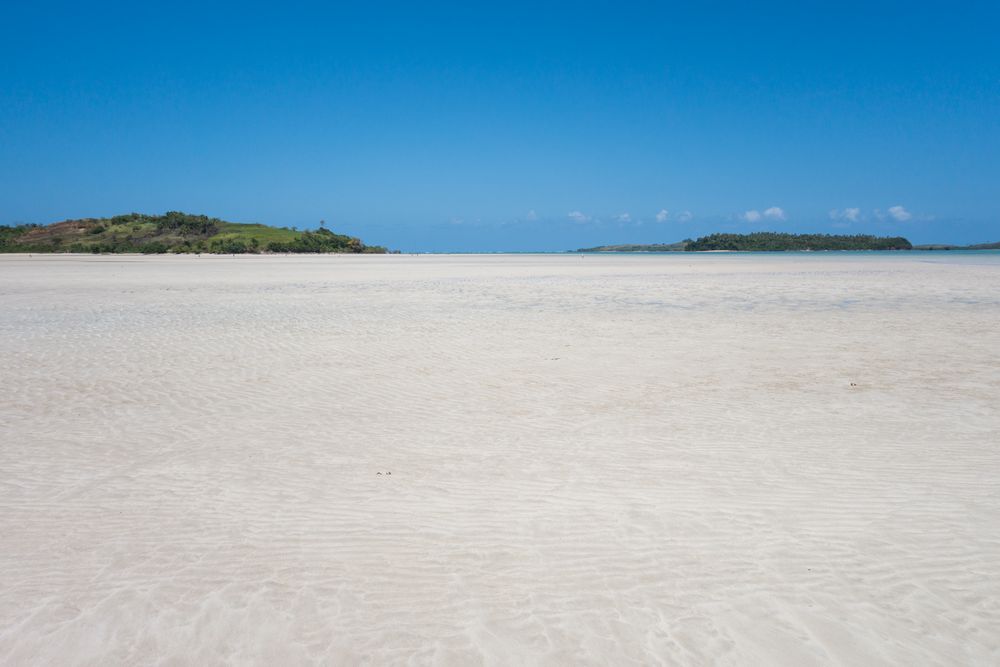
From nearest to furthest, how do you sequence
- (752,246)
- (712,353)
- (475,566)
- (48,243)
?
(475,566), (712,353), (48,243), (752,246)

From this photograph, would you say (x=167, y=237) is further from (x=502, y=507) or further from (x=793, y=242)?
(x=793, y=242)

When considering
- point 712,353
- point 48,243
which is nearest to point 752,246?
point 48,243

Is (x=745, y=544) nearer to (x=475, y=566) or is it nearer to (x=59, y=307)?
(x=475, y=566)

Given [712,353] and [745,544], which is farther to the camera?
[712,353]

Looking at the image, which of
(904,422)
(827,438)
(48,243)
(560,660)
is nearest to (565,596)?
(560,660)

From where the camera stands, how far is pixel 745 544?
4.37 meters

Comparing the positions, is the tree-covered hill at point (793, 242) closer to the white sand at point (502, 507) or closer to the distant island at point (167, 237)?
the distant island at point (167, 237)

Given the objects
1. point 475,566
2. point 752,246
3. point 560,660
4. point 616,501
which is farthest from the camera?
point 752,246

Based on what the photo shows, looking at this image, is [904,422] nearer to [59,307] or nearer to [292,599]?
[292,599]

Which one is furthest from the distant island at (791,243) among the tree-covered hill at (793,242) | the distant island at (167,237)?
the distant island at (167,237)

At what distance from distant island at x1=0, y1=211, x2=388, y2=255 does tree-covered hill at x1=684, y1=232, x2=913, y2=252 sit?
96.8m

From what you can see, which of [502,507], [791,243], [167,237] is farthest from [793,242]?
[502,507]

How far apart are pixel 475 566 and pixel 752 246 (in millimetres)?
169202

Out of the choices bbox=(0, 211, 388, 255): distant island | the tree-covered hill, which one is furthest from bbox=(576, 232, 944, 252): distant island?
bbox=(0, 211, 388, 255): distant island
